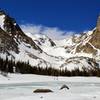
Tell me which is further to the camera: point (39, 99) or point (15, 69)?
point (15, 69)

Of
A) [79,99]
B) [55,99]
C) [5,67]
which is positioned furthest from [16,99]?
[5,67]

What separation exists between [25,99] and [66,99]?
13.1 ft

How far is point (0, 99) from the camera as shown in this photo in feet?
113

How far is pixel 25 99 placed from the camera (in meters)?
33.8

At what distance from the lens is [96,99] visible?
3472cm

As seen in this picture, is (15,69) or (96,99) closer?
(96,99)

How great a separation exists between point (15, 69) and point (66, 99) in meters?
165

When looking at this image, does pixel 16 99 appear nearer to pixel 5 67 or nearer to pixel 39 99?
pixel 39 99

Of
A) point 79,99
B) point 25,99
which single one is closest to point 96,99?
point 79,99

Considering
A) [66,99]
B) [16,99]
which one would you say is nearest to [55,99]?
[66,99]

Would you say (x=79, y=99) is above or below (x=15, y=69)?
below

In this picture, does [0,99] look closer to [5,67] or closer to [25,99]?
[25,99]

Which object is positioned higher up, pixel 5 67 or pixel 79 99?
pixel 5 67

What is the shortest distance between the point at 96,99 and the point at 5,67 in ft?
504
